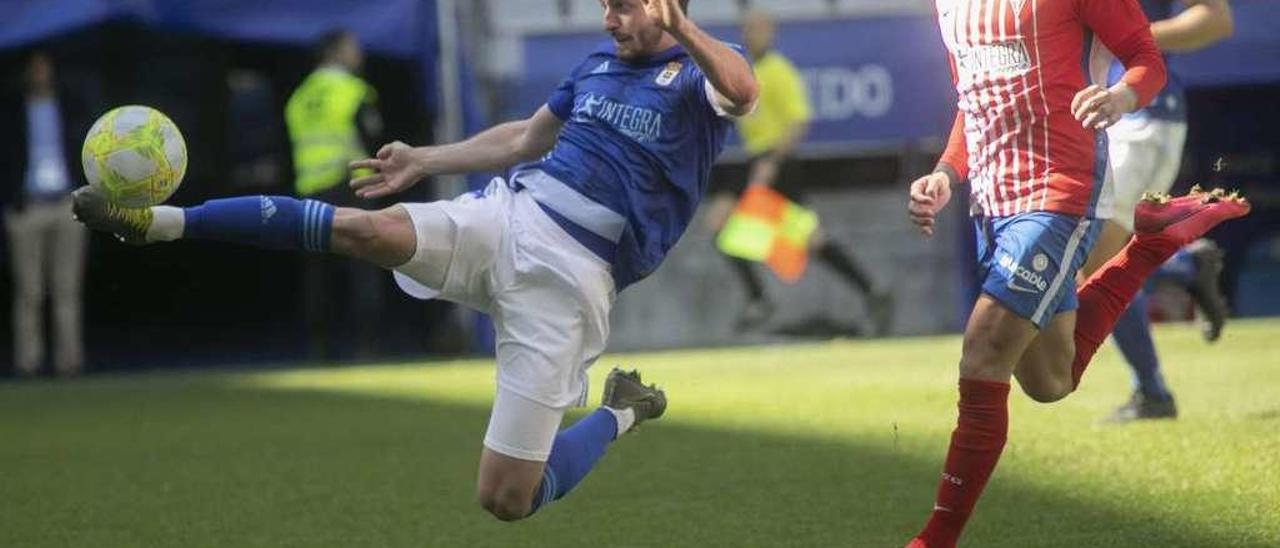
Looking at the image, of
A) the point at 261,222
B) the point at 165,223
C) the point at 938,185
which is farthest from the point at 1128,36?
the point at 165,223

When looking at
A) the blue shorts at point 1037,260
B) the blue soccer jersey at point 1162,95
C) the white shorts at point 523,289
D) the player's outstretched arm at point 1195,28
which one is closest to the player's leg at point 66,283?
the blue soccer jersey at point 1162,95

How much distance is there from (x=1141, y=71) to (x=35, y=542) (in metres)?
3.77

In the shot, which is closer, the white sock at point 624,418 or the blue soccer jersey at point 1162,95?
the white sock at point 624,418

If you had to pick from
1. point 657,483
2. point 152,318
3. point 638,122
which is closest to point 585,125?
point 638,122

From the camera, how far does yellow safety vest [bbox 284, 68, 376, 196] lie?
1602 centimetres

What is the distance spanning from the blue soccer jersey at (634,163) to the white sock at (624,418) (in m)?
0.62

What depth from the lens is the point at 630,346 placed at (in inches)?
671

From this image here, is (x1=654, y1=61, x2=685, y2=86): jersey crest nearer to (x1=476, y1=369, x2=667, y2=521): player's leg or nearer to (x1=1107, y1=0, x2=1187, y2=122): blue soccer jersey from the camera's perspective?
(x1=476, y1=369, x2=667, y2=521): player's leg

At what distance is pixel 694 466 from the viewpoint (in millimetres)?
9023

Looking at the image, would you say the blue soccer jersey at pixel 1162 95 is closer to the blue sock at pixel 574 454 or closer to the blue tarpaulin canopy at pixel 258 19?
the blue sock at pixel 574 454

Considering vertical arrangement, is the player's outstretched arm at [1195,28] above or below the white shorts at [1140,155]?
above

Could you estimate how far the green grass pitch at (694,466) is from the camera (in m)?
7.29

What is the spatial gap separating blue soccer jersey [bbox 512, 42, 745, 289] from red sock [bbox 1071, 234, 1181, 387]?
1.28m

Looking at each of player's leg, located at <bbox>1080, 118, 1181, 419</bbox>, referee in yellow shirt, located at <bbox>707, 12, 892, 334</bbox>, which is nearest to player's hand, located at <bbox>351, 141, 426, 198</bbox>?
player's leg, located at <bbox>1080, 118, 1181, 419</bbox>
